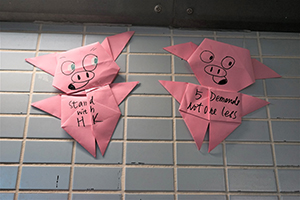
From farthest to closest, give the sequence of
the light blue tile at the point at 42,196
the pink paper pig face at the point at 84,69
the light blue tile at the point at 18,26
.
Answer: the light blue tile at the point at 18,26
the pink paper pig face at the point at 84,69
the light blue tile at the point at 42,196

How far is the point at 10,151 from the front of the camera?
89cm


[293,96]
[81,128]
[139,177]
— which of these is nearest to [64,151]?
[81,128]

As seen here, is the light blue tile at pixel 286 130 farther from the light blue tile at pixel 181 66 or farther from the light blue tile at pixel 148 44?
the light blue tile at pixel 148 44

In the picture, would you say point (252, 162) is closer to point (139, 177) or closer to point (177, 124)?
point (177, 124)

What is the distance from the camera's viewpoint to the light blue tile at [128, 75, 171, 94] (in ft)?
3.16

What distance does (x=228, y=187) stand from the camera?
0.87 meters

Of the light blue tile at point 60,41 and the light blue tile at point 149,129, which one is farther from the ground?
the light blue tile at point 60,41

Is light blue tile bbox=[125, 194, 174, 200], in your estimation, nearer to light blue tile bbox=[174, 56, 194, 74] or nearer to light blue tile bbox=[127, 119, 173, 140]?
light blue tile bbox=[127, 119, 173, 140]

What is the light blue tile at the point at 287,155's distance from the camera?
0.90 metres

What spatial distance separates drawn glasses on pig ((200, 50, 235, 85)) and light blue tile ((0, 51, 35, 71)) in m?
0.79

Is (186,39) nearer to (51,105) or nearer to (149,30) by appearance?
(149,30)

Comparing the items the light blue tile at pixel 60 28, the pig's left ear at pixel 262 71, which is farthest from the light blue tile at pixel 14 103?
the pig's left ear at pixel 262 71

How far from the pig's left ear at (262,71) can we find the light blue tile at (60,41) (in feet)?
2.69

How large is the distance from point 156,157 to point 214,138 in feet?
0.82
